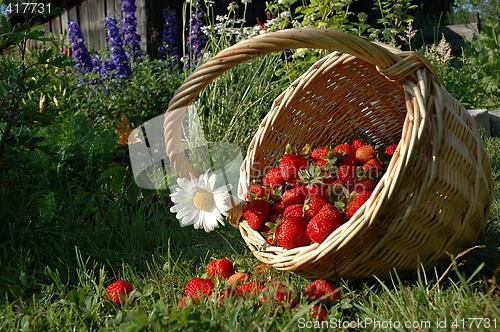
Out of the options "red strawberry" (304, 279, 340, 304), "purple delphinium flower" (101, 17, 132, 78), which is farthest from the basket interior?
"purple delphinium flower" (101, 17, 132, 78)

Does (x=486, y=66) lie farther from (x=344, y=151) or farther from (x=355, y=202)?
(x=355, y=202)

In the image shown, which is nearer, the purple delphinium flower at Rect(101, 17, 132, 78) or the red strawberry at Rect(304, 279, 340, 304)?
the red strawberry at Rect(304, 279, 340, 304)

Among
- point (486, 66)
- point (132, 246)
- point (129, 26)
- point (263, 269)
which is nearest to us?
point (263, 269)

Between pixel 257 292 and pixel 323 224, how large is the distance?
265 millimetres

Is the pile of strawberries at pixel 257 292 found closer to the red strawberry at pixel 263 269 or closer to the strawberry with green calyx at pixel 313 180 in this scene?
the red strawberry at pixel 263 269

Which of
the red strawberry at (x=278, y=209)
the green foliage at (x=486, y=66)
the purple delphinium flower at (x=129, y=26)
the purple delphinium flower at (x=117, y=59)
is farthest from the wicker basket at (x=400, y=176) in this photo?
the green foliage at (x=486, y=66)

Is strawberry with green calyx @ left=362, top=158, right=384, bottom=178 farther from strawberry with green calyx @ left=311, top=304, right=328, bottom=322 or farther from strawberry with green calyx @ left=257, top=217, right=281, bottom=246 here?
strawberry with green calyx @ left=311, top=304, right=328, bottom=322

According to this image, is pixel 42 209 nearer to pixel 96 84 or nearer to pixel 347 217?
pixel 347 217

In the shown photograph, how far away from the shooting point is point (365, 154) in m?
1.92

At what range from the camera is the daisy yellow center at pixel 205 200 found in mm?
1789

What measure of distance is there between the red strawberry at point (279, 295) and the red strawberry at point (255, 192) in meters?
0.36

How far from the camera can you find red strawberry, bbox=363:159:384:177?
5.86 ft

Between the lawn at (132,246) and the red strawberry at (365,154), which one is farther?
the red strawberry at (365,154)

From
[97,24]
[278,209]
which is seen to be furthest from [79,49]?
[278,209]
